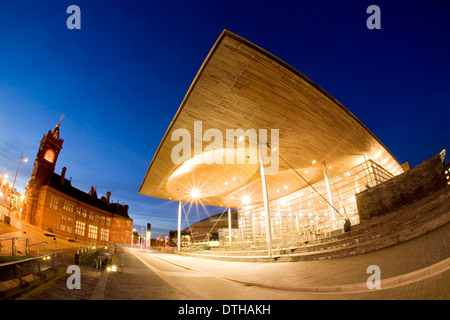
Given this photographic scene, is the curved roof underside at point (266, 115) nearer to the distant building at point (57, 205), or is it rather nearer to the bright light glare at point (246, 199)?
the bright light glare at point (246, 199)

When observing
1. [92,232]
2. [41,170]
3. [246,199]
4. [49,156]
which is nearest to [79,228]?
[92,232]

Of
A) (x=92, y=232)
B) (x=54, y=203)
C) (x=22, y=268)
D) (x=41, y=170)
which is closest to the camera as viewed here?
(x=22, y=268)

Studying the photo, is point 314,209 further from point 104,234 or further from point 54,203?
point 104,234

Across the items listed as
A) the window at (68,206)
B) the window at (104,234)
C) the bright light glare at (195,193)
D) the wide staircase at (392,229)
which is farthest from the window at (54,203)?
the wide staircase at (392,229)

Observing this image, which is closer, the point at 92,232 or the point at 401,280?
the point at 401,280

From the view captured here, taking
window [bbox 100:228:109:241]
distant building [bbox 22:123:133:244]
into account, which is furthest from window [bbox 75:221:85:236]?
window [bbox 100:228:109:241]

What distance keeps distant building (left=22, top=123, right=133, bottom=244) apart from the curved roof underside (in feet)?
82.9

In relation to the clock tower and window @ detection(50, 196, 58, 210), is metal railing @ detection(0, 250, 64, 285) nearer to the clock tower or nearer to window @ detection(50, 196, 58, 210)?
the clock tower

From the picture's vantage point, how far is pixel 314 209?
21.7 meters

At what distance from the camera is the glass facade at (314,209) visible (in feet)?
51.1

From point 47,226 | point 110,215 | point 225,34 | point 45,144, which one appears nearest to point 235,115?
point 225,34

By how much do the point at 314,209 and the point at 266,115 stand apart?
1554 centimetres

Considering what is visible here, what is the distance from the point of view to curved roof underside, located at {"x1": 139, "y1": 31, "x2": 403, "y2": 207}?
824 cm
